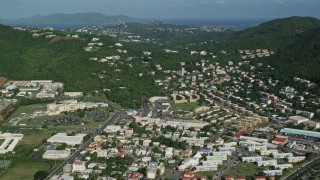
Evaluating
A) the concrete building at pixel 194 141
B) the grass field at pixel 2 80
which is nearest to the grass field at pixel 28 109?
the grass field at pixel 2 80

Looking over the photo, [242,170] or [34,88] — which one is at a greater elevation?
[242,170]

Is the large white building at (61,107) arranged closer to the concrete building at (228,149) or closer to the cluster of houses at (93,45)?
the concrete building at (228,149)

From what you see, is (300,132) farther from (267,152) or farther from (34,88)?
(34,88)

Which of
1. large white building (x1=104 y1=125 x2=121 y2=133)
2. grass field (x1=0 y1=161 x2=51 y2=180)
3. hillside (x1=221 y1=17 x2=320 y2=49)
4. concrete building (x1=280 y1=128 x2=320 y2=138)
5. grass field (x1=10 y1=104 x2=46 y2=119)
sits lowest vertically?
grass field (x1=10 y1=104 x2=46 y2=119)

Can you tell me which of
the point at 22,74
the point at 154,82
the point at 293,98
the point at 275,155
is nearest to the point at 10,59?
the point at 22,74

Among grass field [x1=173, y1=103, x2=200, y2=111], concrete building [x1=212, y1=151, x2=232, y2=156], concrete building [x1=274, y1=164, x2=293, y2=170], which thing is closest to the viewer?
concrete building [x1=274, y1=164, x2=293, y2=170]

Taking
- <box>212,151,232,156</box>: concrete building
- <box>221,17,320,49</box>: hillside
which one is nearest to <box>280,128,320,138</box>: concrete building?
<box>212,151,232,156</box>: concrete building

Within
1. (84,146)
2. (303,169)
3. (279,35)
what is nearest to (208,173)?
(303,169)

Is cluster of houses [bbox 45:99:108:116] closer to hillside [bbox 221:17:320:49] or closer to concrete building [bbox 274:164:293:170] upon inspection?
concrete building [bbox 274:164:293:170]
